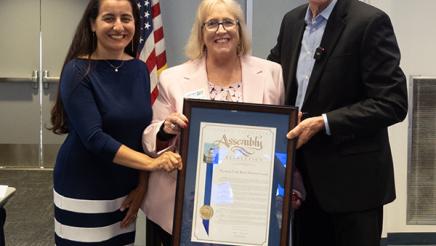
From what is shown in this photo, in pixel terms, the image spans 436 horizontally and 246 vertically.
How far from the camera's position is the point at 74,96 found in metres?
1.89

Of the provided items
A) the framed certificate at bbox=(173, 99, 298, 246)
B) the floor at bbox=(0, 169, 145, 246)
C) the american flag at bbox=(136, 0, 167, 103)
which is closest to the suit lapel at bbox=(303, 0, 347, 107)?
the framed certificate at bbox=(173, 99, 298, 246)

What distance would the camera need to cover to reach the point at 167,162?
1.86m

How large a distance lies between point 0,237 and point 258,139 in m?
1.43

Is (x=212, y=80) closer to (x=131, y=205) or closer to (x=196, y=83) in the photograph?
(x=196, y=83)

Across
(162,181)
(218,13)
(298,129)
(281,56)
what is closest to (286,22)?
(281,56)

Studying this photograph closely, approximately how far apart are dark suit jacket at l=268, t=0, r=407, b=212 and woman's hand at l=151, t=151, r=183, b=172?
561mm

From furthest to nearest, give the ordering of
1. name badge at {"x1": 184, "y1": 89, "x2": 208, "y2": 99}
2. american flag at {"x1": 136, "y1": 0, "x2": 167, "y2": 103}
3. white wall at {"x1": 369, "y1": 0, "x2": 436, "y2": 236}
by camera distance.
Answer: white wall at {"x1": 369, "y1": 0, "x2": 436, "y2": 236} → american flag at {"x1": 136, "y1": 0, "x2": 167, "y2": 103} → name badge at {"x1": 184, "y1": 89, "x2": 208, "y2": 99}

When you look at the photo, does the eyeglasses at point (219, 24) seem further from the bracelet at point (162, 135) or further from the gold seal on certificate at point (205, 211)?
the gold seal on certificate at point (205, 211)

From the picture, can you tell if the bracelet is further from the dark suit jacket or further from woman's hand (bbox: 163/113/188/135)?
the dark suit jacket

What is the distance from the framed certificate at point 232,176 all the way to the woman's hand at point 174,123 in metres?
0.02

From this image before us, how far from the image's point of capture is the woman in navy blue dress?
1899 mm

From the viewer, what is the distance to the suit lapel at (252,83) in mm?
Answer: 2076

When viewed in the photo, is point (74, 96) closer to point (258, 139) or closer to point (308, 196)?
point (258, 139)

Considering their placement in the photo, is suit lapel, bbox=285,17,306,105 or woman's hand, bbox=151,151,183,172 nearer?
woman's hand, bbox=151,151,183,172
